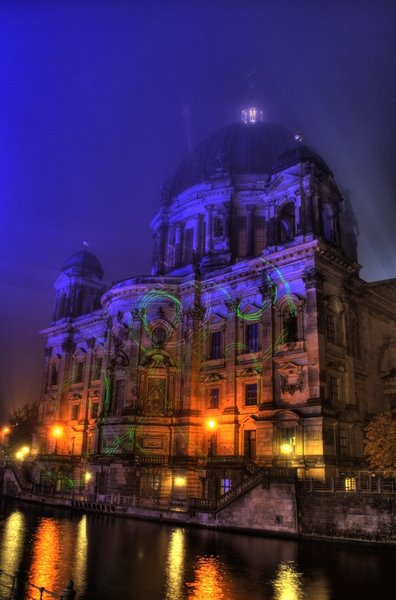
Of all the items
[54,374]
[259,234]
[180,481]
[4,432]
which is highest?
[259,234]

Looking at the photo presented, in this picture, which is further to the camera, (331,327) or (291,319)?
(331,327)

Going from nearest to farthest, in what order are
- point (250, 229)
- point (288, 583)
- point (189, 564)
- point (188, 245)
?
point (288, 583)
point (189, 564)
point (250, 229)
point (188, 245)

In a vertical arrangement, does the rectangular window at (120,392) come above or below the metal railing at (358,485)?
above

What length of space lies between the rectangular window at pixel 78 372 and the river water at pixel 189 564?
32.3 m

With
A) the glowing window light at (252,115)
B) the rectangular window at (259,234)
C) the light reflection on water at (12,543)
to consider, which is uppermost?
the glowing window light at (252,115)

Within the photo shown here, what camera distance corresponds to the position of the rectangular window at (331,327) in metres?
41.0

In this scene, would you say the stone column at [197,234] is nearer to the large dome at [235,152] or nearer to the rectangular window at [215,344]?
the large dome at [235,152]

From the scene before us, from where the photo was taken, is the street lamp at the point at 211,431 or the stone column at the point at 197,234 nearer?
the street lamp at the point at 211,431

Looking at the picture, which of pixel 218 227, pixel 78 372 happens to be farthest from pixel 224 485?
pixel 78 372

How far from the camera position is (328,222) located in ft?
148

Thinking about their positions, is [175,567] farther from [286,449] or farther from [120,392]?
[120,392]

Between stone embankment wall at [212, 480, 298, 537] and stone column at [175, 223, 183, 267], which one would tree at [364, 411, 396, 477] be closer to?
stone embankment wall at [212, 480, 298, 537]

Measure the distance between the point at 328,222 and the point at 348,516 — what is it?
24.7 metres

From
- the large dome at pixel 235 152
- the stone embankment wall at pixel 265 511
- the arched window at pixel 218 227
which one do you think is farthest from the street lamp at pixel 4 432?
the stone embankment wall at pixel 265 511
